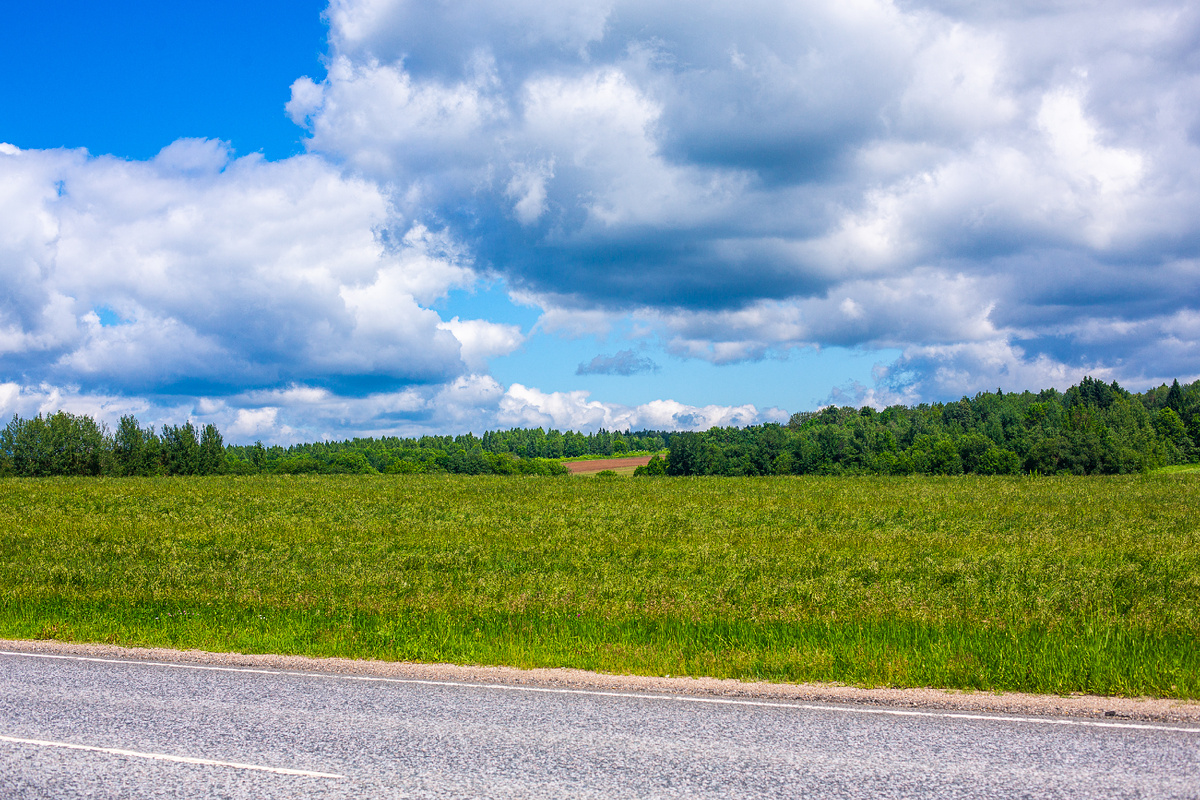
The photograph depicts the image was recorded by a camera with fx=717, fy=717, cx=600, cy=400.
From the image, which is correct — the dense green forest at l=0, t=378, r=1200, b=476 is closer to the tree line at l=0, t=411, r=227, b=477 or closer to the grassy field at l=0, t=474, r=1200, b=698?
the tree line at l=0, t=411, r=227, b=477

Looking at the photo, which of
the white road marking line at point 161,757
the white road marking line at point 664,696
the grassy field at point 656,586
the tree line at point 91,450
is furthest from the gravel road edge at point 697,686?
the tree line at point 91,450

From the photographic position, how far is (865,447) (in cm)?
12675

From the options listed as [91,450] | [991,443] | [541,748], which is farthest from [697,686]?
[991,443]

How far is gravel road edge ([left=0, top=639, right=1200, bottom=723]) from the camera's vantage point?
26.8ft

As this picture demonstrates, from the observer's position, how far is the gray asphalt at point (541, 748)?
6.16 meters

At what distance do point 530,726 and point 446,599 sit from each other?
7531mm

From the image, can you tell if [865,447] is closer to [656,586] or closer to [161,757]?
[656,586]

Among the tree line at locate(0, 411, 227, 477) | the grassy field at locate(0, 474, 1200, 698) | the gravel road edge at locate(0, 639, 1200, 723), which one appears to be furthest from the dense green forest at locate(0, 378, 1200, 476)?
the gravel road edge at locate(0, 639, 1200, 723)

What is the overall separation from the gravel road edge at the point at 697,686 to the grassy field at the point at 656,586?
356mm

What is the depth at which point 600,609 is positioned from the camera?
13906 millimetres

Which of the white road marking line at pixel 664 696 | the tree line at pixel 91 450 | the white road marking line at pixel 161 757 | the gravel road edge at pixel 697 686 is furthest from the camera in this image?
the tree line at pixel 91 450

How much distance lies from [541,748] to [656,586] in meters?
9.42

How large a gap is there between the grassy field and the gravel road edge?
1.17 ft

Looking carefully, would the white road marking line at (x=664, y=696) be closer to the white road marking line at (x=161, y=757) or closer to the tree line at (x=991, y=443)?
the white road marking line at (x=161, y=757)
